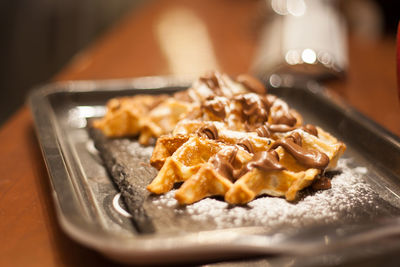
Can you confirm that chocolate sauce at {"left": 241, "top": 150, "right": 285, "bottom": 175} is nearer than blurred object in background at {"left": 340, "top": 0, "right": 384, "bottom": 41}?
Yes

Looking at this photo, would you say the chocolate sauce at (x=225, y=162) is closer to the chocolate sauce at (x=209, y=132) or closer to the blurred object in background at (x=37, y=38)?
the chocolate sauce at (x=209, y=132)

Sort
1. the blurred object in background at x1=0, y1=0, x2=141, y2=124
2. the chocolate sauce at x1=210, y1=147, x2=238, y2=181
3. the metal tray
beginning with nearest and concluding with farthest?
the metal tray < the chocolate sauce at x1=210, y1=147, x2=238, y2=181 < the blurred object in background at x1=0, y1=0, x2=141, y2=124

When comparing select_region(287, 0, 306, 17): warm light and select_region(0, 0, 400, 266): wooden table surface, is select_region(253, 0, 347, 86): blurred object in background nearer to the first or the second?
select_region(287, 0, 306, 17): warm light

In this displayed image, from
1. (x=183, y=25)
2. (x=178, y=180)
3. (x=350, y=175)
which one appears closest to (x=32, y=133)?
(x=178, y=180)

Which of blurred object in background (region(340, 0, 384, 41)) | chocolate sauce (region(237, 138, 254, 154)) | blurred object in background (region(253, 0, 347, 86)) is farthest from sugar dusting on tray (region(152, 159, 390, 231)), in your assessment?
blurred object in background (region(340, 0, 384, 41))

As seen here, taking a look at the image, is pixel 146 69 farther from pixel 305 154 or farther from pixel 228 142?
pixel 305 154

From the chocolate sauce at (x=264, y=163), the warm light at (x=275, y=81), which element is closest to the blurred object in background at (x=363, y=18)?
the warm light at (x=275, y=81)

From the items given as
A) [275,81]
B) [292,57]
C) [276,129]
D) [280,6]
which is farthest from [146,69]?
[276,129]
